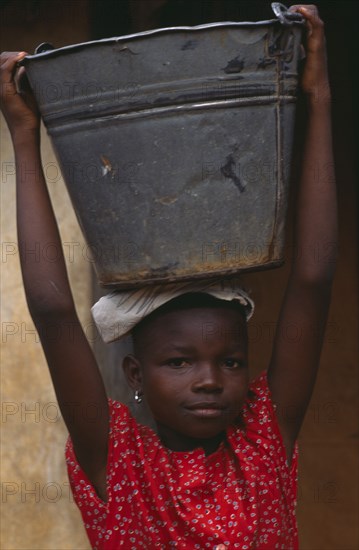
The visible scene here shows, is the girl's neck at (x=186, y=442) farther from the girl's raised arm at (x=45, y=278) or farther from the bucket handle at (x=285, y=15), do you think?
the bucket handle at (x=285, y=15)

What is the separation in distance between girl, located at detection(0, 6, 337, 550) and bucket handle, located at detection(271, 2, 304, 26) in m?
0.09

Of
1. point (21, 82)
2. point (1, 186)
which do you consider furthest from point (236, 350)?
point (1, 186)

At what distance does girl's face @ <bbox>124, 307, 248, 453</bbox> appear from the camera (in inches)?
90.7

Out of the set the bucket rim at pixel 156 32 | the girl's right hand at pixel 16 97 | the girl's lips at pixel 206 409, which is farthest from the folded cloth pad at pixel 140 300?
the bucket rim at pixel 156 32

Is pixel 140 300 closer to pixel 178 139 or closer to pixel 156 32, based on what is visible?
pixel 178 139

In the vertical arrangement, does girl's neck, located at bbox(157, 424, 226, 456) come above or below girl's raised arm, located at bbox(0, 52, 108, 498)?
below

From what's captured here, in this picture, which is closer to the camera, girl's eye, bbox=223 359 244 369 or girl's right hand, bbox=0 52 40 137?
girl's right hand, bbox=0 52 40 137

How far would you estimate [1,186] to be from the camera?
3.02 m

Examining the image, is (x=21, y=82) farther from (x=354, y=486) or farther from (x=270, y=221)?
(x=354, y=486)

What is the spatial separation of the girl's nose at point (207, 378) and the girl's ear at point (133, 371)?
0.20 metres

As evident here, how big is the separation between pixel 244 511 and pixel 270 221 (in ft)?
2.27

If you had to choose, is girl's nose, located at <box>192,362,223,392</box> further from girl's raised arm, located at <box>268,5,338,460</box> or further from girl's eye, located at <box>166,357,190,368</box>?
girl's raised arm, located at <box>268,5,338,460</box>

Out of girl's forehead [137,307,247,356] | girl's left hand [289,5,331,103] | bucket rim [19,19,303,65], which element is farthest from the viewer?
girl's forehead [137,307,247,356]

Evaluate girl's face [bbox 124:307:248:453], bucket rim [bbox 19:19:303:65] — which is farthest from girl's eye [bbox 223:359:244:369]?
bucket rim [bbox 19:19:303:65]
